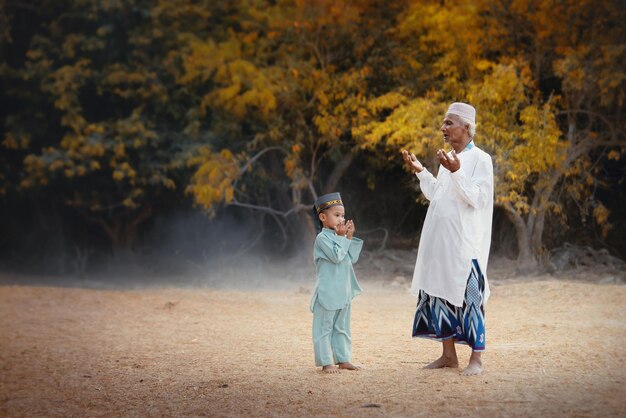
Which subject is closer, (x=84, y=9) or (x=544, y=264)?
(x=544, y=264)

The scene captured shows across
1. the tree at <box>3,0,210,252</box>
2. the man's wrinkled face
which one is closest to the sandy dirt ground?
the man's wrinkled face

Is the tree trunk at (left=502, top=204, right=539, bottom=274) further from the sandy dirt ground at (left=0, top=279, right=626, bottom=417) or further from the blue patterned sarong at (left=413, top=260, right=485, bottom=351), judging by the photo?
the blue patterned sarong at (left=413, top=260, right=485, bottom=351)

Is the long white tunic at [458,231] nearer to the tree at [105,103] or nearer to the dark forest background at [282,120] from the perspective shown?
the dark forest background at [282,120]

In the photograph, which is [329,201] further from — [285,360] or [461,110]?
[285,360]

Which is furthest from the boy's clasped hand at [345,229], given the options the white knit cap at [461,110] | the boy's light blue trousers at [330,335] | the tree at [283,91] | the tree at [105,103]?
the tree at [105,103]

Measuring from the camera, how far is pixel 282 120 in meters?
16.0

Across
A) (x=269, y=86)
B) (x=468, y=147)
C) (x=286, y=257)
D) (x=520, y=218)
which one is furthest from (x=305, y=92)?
(x=468, y=147)

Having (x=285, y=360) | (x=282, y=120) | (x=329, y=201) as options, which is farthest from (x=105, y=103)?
(x=329, y=201)

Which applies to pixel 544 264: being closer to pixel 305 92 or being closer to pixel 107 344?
pixel 305 92

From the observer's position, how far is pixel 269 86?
49.3 feet

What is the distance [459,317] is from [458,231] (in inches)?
23.0

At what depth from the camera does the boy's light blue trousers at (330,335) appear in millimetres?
5770

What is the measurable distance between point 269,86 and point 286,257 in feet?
14.0

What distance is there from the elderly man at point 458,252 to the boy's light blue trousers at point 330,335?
19.9 inches
